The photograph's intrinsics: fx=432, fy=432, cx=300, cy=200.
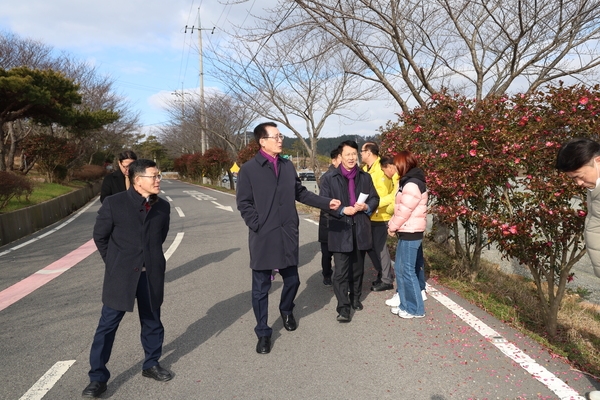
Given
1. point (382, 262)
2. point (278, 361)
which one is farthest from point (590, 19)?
point (278, 361)

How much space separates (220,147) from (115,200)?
30450 millimetres

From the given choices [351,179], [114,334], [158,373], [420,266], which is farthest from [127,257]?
[420,266]

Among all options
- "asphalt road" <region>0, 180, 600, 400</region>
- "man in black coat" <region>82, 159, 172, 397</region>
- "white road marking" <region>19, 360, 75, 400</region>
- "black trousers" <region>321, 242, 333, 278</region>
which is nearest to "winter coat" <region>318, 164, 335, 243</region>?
"black trousers" <region>321, 242, 333, 278</region>

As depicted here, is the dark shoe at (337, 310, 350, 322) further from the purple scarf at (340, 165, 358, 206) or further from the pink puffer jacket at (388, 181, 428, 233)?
the purple scarf at (340, 165, 358, 206)

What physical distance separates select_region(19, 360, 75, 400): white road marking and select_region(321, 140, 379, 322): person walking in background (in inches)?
92.2

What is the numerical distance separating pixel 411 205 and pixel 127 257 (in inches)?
100.0

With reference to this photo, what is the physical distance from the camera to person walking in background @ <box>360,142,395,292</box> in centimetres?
505

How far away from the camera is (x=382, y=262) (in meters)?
5.20

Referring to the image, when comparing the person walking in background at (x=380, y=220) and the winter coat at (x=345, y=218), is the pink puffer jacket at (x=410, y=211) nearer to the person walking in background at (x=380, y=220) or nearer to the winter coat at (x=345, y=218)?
the winter coat at (x=345, y=218)

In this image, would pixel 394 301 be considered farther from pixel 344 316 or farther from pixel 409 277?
pixel 344 316

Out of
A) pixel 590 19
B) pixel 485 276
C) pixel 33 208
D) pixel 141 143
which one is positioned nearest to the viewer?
pixel 485 276

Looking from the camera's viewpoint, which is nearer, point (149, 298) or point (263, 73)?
point (149, 298)

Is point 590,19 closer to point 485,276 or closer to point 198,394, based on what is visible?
point 485,276

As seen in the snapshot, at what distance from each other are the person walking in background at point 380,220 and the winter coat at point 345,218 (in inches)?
24.9
